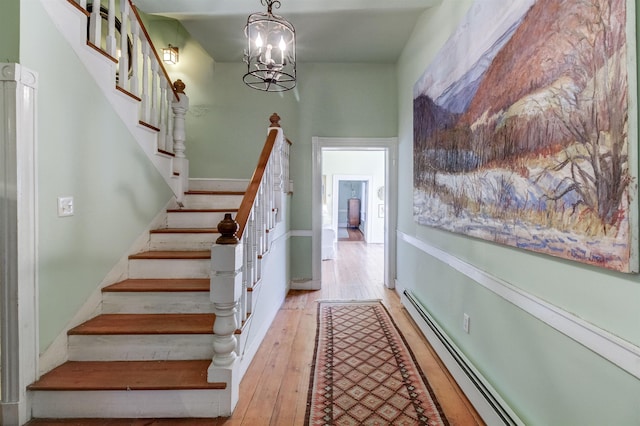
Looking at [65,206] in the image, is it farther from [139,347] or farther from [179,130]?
[179,130]

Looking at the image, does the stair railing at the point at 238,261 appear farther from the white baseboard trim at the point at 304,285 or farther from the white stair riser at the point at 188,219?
the white baseboard trim at the point at 304,285

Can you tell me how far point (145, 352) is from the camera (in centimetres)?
188

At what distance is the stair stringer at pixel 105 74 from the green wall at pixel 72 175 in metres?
0.05

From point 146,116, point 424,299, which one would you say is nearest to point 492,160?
point 424,299

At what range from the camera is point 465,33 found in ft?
6.28

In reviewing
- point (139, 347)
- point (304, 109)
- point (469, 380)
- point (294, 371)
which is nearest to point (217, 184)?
point (304, 109)

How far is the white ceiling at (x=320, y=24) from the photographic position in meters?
2.82

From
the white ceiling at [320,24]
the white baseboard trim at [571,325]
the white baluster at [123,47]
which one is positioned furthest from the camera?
the white ceiling at [320,24]

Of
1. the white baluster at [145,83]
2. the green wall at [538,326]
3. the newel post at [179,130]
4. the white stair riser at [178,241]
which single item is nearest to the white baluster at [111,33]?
the white baluster at [145,83]

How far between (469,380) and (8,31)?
314 centimetres

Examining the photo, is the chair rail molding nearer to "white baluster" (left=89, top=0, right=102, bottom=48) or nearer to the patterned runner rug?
"white baluster" (left=89, top=0, right=102, bottom=48)

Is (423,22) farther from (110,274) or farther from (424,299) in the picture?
(110,274)

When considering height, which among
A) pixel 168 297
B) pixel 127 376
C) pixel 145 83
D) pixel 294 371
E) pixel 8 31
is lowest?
pixel 294 371

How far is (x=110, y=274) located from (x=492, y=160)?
2.59 metres
